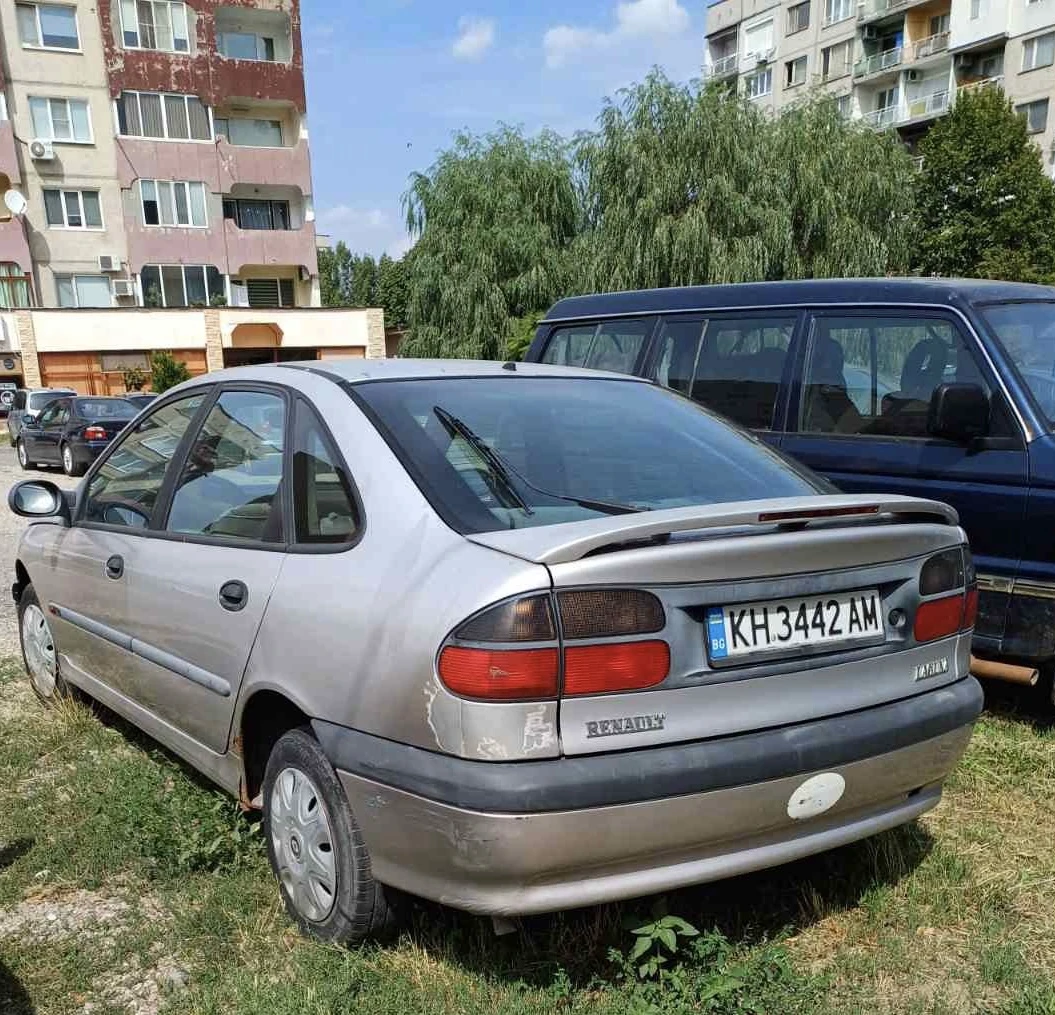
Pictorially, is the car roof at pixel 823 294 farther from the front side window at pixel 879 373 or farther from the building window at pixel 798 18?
the building window at pixel 798 18

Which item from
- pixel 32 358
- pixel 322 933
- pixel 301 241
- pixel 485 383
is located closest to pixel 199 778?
pixel 322 933

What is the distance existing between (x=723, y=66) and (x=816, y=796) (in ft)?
223

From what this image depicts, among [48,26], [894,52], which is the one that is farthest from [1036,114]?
[48,26]

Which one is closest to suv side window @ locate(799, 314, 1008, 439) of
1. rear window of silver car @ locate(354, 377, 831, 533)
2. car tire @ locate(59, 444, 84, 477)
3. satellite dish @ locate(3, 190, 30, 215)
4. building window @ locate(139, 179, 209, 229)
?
rear window of silver car @ locate(354, 377, 831, 533)

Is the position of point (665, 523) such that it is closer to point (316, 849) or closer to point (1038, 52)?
point (316, 849)

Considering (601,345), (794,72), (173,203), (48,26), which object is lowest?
(601,345)

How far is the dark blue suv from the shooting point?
13.8ft

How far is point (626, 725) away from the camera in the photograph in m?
2.20

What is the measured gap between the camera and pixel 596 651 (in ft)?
7.09

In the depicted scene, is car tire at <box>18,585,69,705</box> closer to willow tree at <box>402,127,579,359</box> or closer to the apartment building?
willow tree at <box>402,127,579,359</box>

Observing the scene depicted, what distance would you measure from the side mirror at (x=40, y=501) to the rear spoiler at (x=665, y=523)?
2597 millimetres

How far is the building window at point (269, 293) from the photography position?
4301cm

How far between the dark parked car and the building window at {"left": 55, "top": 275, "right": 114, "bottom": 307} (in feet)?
72.0

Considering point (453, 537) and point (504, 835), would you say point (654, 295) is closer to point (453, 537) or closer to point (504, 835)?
point (453, 537)
